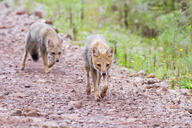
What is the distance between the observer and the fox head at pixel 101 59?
6471mm

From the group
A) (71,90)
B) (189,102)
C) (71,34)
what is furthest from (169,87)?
(71,34)

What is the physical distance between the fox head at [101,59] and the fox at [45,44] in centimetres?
257

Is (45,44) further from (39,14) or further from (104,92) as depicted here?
(39,14)

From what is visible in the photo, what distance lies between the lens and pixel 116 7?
16.3 metres

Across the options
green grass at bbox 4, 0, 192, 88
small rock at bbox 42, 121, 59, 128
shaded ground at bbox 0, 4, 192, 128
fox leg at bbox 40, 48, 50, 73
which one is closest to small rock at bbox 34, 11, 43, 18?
green grass at bbox 4, 0, 192, 88

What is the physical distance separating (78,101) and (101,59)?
99 cm

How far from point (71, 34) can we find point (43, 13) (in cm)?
326

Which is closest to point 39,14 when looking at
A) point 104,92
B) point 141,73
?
point 141,73

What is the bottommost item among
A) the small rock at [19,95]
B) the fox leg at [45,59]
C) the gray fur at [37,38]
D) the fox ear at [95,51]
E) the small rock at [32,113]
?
the small rock at [32,113]

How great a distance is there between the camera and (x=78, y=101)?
20.0 ft

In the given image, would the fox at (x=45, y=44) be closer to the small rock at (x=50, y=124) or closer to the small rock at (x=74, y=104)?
the small rock at (x=74, y=104)

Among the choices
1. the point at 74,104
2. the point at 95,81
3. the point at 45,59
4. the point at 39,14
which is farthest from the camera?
the point at 39,14

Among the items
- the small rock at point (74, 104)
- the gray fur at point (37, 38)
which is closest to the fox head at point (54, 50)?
the gray fur at point (37, 38)

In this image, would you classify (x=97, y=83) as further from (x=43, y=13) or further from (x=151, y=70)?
(x=43, y=13)
